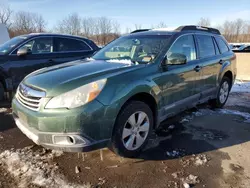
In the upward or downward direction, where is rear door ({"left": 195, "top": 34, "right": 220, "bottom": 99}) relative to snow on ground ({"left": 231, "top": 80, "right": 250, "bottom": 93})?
upward

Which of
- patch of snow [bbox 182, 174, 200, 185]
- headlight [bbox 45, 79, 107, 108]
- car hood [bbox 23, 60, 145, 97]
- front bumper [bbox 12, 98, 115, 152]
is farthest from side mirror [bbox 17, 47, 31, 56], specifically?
patch of snow [bbox 182, 174, 200, 185]

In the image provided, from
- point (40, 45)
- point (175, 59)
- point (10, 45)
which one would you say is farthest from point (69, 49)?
point (175, 59)

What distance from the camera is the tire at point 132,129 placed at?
2859 millimetres

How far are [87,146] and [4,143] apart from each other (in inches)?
70.3

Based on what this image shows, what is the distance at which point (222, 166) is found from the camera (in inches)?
120

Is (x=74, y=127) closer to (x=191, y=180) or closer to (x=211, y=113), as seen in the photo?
(x=191, y=180)

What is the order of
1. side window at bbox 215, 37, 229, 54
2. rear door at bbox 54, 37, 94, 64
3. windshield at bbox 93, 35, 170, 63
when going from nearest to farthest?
1. windshield at bbox 93, 35, 170, 63
2. side window at bbox 215, 37, 229, 54
3. rear door at bbox 54, 37, 94, 64

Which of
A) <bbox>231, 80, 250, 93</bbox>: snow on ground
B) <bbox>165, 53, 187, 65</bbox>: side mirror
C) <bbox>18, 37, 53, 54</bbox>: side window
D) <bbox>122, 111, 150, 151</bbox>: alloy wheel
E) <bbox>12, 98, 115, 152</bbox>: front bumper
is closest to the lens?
<bbox>12, 98, 115, 152</bbox>: front bumper

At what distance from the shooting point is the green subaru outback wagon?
255cm

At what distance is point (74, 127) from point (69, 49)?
4413 mm

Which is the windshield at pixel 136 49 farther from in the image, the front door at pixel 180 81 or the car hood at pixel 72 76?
the car hood at pixel 72 76

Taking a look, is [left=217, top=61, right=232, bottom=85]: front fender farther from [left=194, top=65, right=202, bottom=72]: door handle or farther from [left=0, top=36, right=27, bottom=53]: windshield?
[left=0, top=36, right=27, bottom=53]: windshield

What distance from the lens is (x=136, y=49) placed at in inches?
153

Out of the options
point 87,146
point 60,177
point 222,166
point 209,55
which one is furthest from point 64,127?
point 209,55
